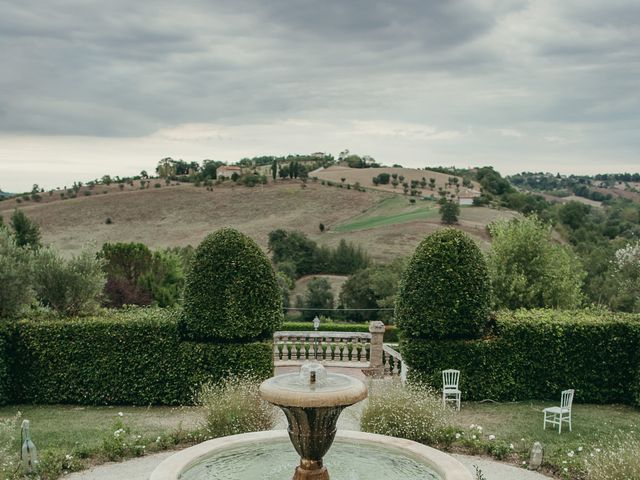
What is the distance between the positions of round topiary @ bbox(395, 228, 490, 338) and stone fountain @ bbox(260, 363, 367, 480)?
306 inches

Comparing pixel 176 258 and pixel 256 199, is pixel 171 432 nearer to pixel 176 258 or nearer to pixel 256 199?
pixel 176 258

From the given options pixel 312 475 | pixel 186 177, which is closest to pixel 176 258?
pixel 312 475

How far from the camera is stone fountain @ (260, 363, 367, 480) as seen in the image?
7.33 meters

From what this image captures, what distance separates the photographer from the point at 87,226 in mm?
69812

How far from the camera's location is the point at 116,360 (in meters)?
15.3

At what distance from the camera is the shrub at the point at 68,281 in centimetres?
1648

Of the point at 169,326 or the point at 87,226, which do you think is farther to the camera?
the point at 87,226

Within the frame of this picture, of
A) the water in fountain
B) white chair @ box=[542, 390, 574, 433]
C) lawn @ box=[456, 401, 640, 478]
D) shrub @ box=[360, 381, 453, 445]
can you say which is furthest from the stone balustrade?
the water in fountain

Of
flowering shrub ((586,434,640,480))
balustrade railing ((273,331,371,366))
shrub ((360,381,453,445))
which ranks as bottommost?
balustrade railing ((273,331,371,366))

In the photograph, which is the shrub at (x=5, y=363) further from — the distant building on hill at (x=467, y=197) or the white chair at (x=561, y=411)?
the distant building on hill at (x=467, y=197)

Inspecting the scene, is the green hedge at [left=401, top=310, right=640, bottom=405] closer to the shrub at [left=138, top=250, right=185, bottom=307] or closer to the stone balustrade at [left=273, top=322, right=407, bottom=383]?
the stone balustrade at [left=273, top=322, right=407, bottom=383]

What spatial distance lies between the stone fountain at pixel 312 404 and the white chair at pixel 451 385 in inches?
271

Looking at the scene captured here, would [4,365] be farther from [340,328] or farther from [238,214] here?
[238,214]

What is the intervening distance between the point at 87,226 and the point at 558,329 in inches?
2489
